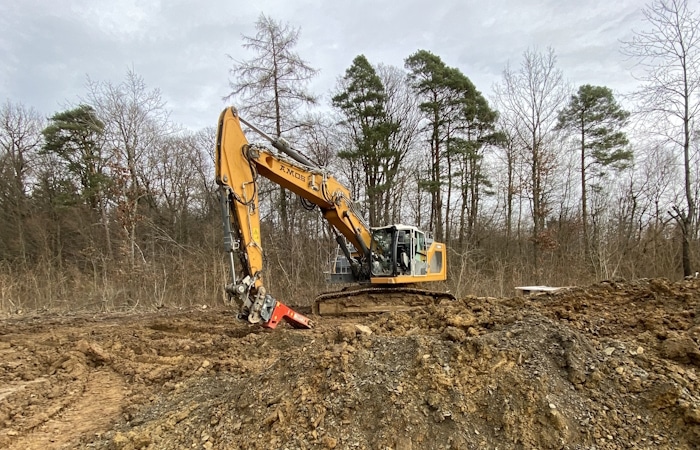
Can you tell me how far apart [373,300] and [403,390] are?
18.8 feet

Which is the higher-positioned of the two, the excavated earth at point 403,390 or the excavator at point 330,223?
the excavator at point 330,223

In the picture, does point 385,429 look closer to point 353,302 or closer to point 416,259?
point 353,302

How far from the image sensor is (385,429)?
128 inches

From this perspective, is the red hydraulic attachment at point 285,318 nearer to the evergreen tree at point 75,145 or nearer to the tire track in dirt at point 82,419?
the tire track in dirt at point 82,419

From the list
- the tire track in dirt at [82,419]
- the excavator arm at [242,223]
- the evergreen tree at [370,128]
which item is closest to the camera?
the tire track in dirt at [82,419]

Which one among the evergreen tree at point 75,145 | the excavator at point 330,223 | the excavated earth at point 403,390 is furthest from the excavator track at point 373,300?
the evergreen tree at point 75,145

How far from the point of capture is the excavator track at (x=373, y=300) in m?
9.21

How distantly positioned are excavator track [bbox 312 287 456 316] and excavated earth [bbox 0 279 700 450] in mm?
3333

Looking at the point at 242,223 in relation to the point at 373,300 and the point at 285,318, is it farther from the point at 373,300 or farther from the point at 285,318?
the point at 373,300

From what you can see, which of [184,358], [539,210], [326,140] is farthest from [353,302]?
[539,210]

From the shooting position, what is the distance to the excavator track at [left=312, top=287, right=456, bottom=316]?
921 cm

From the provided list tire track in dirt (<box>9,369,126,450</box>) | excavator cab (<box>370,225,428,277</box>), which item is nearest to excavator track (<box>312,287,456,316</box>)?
excavator cab (<box>370,225,428,277</box>)

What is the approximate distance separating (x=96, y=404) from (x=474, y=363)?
403 centimetres

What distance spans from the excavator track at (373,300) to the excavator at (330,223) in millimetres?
22
